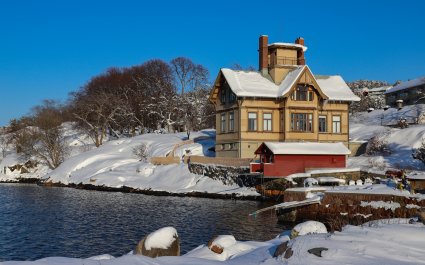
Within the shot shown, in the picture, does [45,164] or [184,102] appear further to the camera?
[184,102]

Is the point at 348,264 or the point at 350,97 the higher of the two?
the point at 350,97

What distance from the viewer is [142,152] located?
207 feet

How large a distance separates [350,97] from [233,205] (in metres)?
23.4

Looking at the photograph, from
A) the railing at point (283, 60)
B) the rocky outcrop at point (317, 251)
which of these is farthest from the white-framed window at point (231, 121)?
the rocky outcrop at point (317, 251)

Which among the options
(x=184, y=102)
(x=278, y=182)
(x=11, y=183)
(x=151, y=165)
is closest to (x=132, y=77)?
(x=184, y=102)

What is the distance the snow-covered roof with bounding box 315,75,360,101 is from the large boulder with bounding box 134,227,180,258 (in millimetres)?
40813

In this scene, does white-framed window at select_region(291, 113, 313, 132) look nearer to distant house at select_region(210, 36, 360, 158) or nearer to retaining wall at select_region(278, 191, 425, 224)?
distant house at select_region(210, 36, 360, 158)

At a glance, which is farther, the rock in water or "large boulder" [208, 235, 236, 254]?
"large boulder" [208, 235, 236, 254]

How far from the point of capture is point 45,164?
74.5 metres

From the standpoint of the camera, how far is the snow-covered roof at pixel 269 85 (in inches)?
1986

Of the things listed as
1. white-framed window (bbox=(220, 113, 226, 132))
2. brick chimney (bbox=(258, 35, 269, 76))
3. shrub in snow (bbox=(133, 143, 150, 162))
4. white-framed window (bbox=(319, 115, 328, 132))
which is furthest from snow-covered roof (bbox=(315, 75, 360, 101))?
shrub in snow (bbox=(133, 143, 150, 162))

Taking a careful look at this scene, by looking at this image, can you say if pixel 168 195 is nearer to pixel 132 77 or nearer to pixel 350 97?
pixel 350 97

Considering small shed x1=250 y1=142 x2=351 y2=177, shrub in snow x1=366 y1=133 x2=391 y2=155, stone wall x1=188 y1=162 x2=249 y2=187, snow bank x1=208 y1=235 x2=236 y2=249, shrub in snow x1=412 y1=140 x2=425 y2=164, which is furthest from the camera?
shrub in snow x1=366 y1=133 x2=391 y2=155

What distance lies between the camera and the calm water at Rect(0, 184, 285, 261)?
22.8 meters
